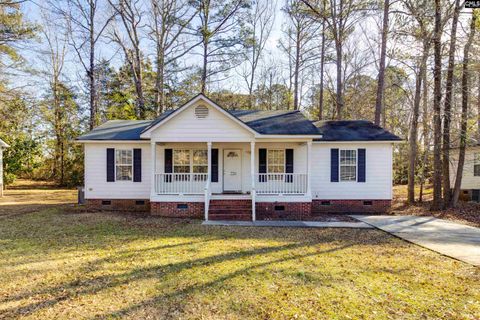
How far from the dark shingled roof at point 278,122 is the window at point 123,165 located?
204 inches

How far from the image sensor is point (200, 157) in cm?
1345

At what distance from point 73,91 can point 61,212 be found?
62.9ft

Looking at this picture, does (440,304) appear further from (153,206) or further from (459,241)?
(153,206)

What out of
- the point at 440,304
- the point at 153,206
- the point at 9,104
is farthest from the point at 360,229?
the point at 9,104

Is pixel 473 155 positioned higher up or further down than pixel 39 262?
higher up

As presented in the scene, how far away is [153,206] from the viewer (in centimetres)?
1202

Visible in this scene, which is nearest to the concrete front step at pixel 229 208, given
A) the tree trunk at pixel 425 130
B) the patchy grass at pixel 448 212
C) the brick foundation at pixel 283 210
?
the brick foundation at pixel 283 210

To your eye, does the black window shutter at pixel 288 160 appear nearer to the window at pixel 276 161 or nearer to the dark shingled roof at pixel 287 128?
the window at pixel 276 161

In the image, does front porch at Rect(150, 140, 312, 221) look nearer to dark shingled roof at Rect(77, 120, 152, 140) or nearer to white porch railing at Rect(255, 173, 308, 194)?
white porch railing at Rect(255, 173, 308, 194)

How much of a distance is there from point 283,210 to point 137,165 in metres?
6.78

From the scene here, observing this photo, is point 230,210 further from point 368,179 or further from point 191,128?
point 368,179

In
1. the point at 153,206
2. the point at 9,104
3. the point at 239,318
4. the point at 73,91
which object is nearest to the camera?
the point at 239,318

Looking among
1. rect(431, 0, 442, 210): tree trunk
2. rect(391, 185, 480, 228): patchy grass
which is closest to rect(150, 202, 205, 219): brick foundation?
rect(391, 185, 480, 228): patchy grass

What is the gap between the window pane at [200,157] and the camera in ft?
44.0
